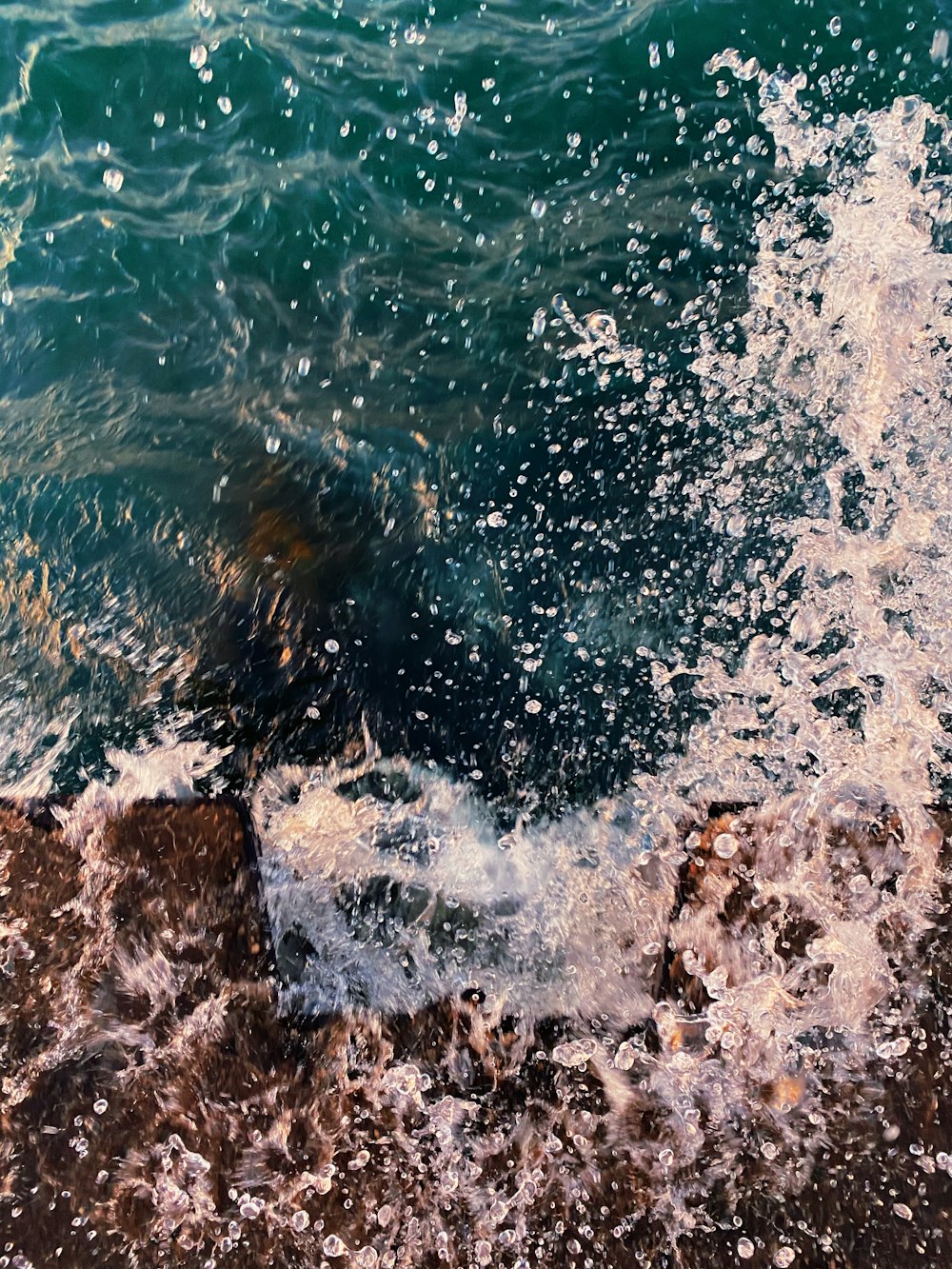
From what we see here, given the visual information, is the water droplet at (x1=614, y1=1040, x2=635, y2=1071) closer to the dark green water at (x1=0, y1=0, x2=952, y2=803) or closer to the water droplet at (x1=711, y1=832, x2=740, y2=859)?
the water droplet at (x1=711, y1=832, x2=740, y2=859)

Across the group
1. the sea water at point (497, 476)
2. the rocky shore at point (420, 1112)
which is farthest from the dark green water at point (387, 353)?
the rocky shore at point (420, 1112)

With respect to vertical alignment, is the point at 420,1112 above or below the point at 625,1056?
below

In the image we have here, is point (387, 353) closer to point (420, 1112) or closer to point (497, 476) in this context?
point (497, 476)

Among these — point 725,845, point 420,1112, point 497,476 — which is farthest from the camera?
point 497,476

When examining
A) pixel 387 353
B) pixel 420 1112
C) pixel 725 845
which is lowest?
pixel 420 1112

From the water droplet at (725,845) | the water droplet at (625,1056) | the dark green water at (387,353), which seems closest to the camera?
the water droplet at (625,1056)

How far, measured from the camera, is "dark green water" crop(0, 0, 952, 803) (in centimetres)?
318

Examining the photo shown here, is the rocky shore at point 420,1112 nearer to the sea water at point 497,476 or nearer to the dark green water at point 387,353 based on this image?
the sea water at point 497,476

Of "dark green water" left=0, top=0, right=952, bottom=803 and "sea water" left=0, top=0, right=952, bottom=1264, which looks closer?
"sea water" left=0, top=0, right=952, bottom=1264

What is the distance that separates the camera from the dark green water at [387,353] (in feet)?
10.4

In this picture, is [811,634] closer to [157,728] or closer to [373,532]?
[373,532]

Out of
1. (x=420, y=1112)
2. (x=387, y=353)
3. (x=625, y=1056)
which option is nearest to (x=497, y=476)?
(x=387, y=353)

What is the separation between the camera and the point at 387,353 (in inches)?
132

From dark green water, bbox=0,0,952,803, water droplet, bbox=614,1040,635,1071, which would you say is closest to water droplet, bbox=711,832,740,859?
dark green water, bbox=0,0,952,803
